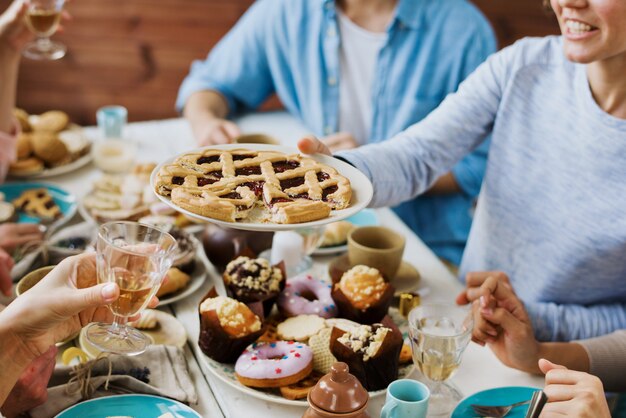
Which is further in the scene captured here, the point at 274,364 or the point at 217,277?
Result: the point at 217,277

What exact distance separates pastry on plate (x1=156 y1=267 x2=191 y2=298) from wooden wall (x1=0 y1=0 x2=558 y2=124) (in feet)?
8.73

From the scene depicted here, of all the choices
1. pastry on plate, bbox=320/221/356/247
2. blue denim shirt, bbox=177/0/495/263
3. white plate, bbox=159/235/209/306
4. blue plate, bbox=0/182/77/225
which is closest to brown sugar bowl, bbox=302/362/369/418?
white plate, bbox=159/235/209/306

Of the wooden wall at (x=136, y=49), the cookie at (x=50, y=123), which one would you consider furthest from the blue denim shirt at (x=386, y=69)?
the wooden wall at (x=136, y=49)

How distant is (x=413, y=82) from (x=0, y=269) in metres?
1.38

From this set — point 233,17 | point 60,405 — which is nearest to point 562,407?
point 60,405

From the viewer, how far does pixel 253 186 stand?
1.36 metres

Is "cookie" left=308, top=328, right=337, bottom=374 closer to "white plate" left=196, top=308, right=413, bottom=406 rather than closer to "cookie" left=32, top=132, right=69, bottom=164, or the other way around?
"white plate" left=196, top=308, right=413, bottom=406

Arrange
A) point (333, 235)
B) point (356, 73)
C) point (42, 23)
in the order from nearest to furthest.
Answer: point (333, 235)
point (42, 23)
point (356, 73)

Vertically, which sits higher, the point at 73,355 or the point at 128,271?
the point at 128,271

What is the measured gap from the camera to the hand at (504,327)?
1399 millimetres

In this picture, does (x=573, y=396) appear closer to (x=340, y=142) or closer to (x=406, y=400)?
(x=406, y=400)

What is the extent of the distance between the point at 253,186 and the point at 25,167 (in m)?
0.98

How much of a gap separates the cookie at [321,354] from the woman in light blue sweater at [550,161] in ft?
1.21

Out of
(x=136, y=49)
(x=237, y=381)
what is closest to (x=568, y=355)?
(x=237, y=381)
